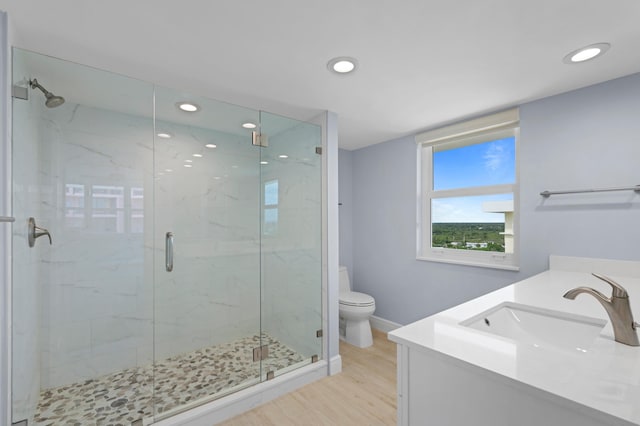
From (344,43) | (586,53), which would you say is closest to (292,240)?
(344,43)

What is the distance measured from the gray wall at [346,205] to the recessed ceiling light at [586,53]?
7.51ft

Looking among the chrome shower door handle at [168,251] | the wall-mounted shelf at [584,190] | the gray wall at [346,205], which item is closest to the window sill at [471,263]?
the wall-mounted shelf at [584,190]

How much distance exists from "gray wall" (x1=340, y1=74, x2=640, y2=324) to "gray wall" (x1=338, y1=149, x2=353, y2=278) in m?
0.64

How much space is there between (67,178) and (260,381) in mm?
1883

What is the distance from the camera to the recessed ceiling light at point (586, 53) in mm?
1492

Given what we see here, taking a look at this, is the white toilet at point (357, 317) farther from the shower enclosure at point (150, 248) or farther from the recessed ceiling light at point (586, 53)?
the recessed ceiling light at point (586, 53)

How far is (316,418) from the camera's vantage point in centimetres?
183

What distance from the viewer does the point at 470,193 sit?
2680 millimetres

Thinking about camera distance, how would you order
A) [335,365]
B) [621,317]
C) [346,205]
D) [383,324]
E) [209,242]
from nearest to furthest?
[621,317]
[335,365]
[209,242]
[383,324]
[346,205]

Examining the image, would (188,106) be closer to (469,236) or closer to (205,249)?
(205,249)

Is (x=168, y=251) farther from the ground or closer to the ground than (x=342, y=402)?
farther from the ground

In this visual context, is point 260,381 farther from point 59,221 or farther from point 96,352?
point 59,221

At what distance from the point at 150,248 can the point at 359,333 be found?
6.70 ft

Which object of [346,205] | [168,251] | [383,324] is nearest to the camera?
[168,251]
